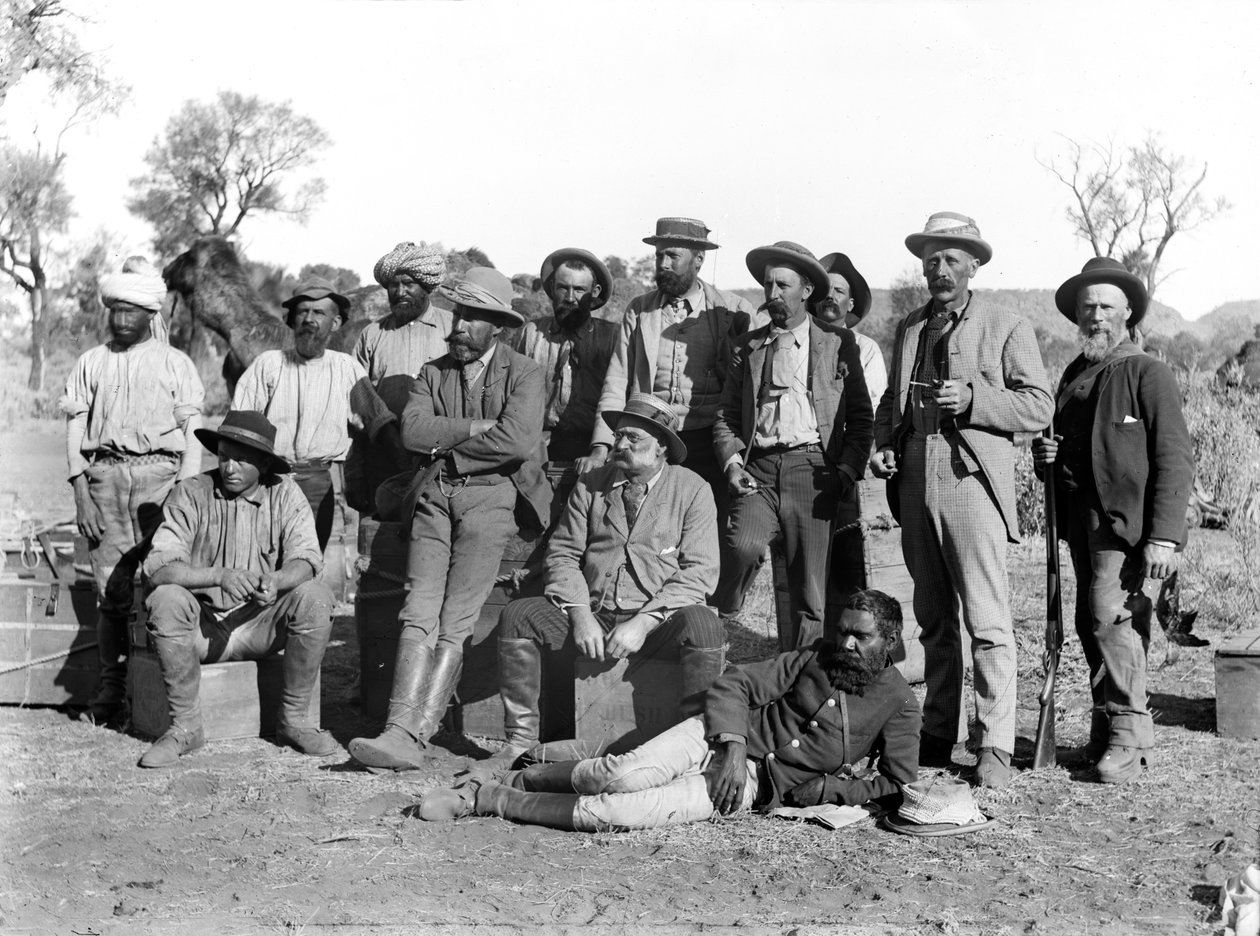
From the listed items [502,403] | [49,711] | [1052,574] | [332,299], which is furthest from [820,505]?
[49,711]

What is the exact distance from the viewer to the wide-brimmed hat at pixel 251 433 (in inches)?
259

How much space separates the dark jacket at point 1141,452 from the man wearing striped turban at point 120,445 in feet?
15.7

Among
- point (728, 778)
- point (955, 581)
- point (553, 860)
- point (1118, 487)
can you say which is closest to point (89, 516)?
point (553, 860)

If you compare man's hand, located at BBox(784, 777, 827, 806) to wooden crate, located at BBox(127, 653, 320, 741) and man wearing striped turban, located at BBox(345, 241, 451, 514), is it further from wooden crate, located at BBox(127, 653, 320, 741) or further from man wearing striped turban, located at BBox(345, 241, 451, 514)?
man wearing striped turban, located at BBox(345, 241, 451, 514)

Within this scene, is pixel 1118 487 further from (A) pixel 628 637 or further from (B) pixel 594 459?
(B) pixel 594 459

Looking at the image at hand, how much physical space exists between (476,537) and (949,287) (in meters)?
2.55

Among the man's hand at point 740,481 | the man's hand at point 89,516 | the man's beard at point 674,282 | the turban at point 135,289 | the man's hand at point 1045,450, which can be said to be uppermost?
the man's beard at point 674,282

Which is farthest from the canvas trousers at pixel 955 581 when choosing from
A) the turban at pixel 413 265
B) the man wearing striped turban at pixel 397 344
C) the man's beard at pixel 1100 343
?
the turban at pixel 413 265

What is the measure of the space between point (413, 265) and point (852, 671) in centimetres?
380

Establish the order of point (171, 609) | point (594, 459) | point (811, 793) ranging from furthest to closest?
point (594, 459) < point (171, 609) < point (811, 793)

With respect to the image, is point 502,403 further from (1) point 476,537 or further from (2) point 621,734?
(2) point 621,734

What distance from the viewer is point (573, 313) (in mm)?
7555

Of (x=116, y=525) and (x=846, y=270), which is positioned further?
(x=846, y=270)

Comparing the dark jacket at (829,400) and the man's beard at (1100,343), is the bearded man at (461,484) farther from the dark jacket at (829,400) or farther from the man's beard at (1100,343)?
the man's beard at (1100,343)
